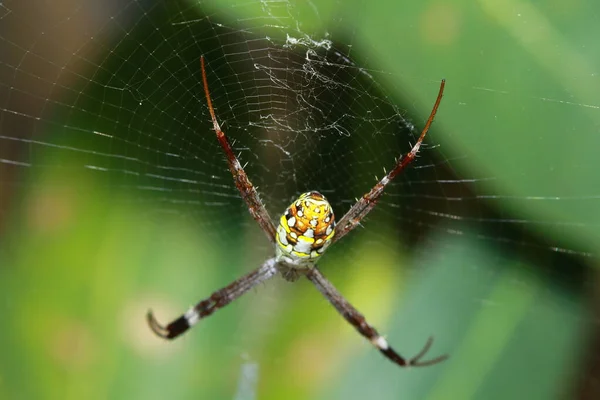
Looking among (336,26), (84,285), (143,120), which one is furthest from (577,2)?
(84,285)

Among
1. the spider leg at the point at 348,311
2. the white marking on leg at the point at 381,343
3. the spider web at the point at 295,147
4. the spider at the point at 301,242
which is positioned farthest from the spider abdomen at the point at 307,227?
the white marking on leg at the point at 381,343

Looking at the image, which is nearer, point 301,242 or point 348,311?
point 301,242

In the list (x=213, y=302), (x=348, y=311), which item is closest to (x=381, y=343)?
(x=348, y=311)

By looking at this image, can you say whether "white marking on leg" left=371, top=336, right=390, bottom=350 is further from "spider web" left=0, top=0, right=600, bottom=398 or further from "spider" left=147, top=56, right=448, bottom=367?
"spider web" left=0, top=0, right=600, bottom=398

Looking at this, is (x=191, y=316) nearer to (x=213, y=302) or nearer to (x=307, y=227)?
(x=213, y=302)

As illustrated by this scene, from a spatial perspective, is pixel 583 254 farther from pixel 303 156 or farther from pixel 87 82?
pixel 87 82

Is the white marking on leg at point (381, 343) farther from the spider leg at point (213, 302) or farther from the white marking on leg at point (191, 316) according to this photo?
the white marking on leg at point (191, 316)
